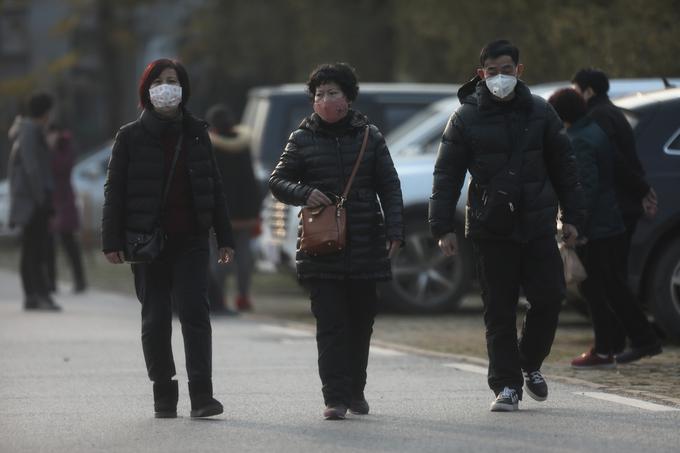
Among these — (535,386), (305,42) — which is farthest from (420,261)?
(305,42)

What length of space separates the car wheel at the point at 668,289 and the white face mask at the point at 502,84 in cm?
396

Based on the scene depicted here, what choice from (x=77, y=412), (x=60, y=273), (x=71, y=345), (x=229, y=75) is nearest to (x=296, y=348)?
(x=71, y=345)

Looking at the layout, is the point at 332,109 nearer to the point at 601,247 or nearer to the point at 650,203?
the point at 601,247

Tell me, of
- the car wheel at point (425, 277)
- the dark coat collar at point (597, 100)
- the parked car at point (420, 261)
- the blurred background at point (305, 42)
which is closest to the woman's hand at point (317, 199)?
the dark coat collar at point (597, 100)

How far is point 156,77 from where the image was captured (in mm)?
9156

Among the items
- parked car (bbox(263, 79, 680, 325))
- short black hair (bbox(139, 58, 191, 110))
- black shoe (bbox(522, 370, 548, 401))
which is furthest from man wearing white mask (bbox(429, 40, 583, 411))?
parked car (bbox(263, 79, 680, 325))

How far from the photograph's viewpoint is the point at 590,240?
445 inches

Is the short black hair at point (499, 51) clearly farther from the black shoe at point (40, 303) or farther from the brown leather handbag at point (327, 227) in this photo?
the black shoe at point (40, 303)

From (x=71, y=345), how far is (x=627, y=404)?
205 inches

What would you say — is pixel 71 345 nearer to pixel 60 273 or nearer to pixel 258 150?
pixel 258 150

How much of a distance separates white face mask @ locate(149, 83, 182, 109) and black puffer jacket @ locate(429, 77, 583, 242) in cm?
126

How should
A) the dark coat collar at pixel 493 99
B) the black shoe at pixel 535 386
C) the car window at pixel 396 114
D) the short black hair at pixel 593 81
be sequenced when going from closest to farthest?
the dark coat collar at pixel 493 99 → the black shoe at pixel 535 386 → the short black hair at pixel 593 81 → the car window at pixel 396 114

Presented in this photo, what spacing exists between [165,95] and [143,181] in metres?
0.41

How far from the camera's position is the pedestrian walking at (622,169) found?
11336 millimetres
